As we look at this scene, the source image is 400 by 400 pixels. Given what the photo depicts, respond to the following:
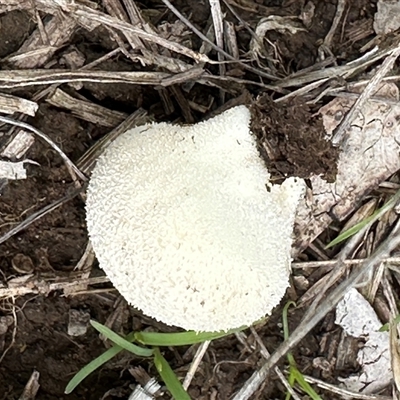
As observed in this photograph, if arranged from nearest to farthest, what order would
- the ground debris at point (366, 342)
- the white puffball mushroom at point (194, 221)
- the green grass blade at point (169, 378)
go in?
the white puffball mushroom at point (194, 221), the green grass blade at point (169, 378), the ground debris at point (366, 342)

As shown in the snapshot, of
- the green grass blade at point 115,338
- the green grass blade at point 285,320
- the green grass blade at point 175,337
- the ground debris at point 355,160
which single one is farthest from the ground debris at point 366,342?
the green grass blade at point 115,338

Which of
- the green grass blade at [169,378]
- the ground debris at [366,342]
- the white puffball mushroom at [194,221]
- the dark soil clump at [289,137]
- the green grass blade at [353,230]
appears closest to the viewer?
the white puffball mushroom at [194,221]

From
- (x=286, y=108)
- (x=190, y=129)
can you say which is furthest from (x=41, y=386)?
(x=286, y=108)

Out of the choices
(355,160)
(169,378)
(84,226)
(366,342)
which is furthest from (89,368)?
(355,160)

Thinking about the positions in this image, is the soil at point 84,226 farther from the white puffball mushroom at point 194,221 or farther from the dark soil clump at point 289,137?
the white puffball mushroom at point 194,221

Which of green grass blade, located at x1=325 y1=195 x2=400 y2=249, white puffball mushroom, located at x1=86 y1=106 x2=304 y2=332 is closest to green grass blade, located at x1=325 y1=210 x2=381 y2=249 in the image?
green grass blade, located at x1=325 y1=195 x2=400 y2=249

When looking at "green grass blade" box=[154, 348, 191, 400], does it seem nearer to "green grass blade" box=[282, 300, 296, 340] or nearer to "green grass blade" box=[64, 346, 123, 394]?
"green grass blade" box=[64, 346, 123, 394]

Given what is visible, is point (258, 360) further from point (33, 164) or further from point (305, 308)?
point (33, 164)
